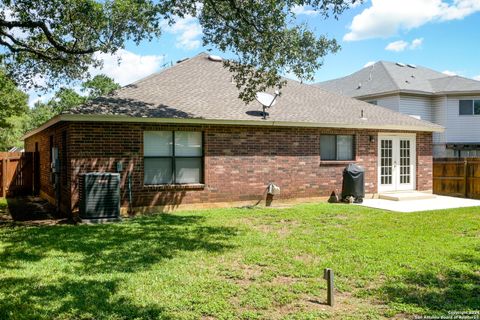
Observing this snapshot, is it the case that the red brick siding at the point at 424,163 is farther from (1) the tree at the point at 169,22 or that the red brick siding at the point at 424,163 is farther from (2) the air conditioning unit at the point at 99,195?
(2) the air conditioning unit at the point at 99,195

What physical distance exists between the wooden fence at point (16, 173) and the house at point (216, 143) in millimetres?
1822

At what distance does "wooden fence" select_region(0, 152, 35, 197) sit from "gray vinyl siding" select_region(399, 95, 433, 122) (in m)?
21.1

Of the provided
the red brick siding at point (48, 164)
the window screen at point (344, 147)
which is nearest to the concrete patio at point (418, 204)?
the window screen at point (344, 147)

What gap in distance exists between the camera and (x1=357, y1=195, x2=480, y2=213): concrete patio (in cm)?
1331

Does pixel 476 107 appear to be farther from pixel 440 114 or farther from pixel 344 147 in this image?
pixel 344 147

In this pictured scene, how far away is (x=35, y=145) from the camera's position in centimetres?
2022

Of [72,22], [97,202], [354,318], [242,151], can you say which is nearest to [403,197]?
[242,151]

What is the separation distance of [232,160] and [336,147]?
14.1 ft

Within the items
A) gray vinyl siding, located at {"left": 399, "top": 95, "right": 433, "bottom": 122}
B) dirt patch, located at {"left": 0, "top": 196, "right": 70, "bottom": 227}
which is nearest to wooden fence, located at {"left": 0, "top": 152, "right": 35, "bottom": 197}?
dirt patch, located at {"left": 0, "top": 196, "right": 70, "bottom": 227}

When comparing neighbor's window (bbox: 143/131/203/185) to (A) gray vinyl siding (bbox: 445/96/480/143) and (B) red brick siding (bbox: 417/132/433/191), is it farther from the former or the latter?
(A) gray vinyl siding (bbox: 445/96/480/143)

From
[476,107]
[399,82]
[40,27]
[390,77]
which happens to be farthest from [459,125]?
[40,27]

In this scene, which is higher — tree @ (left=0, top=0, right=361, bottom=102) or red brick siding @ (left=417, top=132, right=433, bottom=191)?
tree @ (left=0, top=0, right=361, bottom=102)

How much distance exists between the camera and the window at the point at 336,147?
1512 centimetres

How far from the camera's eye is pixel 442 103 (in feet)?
88.6
